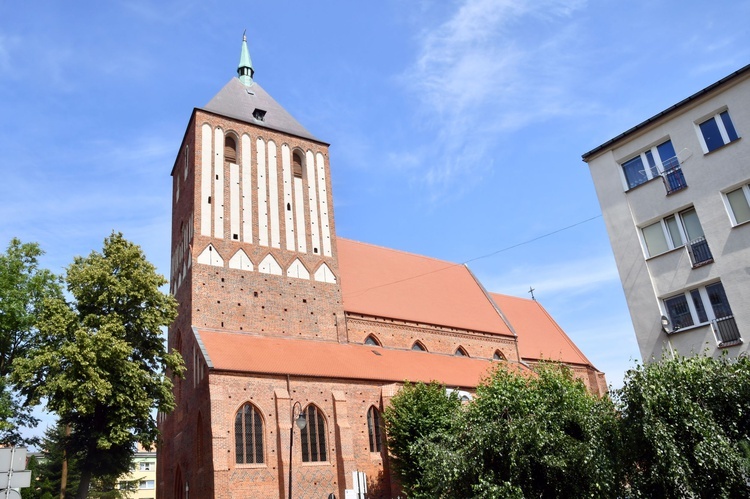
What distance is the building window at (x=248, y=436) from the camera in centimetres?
2050

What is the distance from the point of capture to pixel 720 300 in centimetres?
1320

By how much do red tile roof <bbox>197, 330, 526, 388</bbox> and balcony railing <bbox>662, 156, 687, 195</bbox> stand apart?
928 cm

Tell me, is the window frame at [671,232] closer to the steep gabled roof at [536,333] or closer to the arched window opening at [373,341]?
the arched window opening at [373,341]

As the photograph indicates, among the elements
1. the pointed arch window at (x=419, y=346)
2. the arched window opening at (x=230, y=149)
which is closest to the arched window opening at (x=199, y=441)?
the pointed arch window at (x=419, y=346)

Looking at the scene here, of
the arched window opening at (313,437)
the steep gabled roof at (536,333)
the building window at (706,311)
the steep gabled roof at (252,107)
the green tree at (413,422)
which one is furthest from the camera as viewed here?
the steep gabled roof at (536,333)

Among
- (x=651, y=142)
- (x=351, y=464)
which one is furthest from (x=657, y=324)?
(x=351, y=464)

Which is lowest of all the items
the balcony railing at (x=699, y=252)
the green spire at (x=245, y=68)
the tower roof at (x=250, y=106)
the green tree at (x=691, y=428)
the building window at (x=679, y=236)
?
the green tree at (x=691, y=428)

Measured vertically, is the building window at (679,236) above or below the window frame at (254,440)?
above

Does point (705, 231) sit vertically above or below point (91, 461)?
above

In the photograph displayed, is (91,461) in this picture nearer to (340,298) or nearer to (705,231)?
(340,298)

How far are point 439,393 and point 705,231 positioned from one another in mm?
11236

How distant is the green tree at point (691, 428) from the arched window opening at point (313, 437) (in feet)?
43.2

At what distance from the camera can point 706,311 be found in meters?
13.4

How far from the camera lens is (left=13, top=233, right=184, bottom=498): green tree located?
59.3 ft
